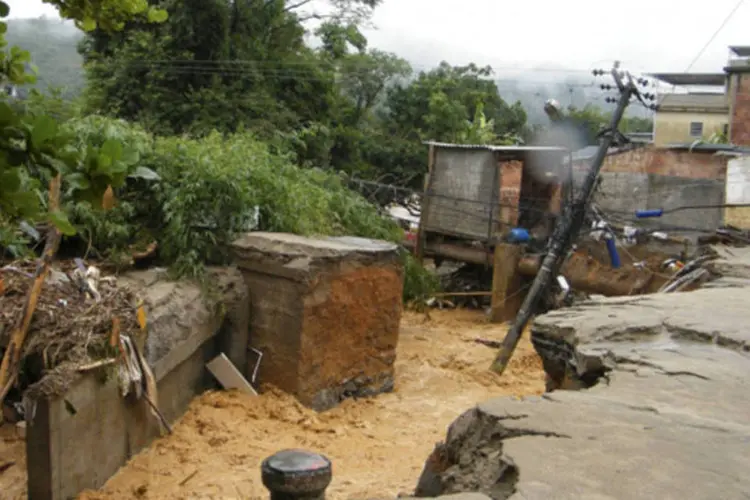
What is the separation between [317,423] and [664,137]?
31608 mm

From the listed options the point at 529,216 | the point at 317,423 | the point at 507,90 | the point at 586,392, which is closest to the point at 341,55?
the point at 529,216

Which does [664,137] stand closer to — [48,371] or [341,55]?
[341,55]

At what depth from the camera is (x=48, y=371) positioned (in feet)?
16.8

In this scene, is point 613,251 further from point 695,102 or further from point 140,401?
point 695,102

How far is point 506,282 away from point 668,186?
191 inches

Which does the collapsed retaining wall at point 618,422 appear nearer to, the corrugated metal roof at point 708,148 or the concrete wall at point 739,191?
the concrete wall at point 739,191

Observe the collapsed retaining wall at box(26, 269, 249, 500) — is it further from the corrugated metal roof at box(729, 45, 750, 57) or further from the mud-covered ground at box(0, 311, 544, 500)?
the corrugated metal roof at box(729, 45, 750, 57)

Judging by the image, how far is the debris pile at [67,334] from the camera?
204 inches

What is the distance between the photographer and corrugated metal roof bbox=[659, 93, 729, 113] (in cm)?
3344

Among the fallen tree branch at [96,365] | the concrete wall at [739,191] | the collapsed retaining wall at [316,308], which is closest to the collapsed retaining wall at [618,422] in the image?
the fallen tree branch at [96,365]

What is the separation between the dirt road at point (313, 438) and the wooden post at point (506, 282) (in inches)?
225

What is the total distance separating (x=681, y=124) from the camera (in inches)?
1359

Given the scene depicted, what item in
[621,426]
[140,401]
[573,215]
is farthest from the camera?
[573,215]

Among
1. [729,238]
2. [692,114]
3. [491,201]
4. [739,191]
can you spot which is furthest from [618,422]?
[692,114]
